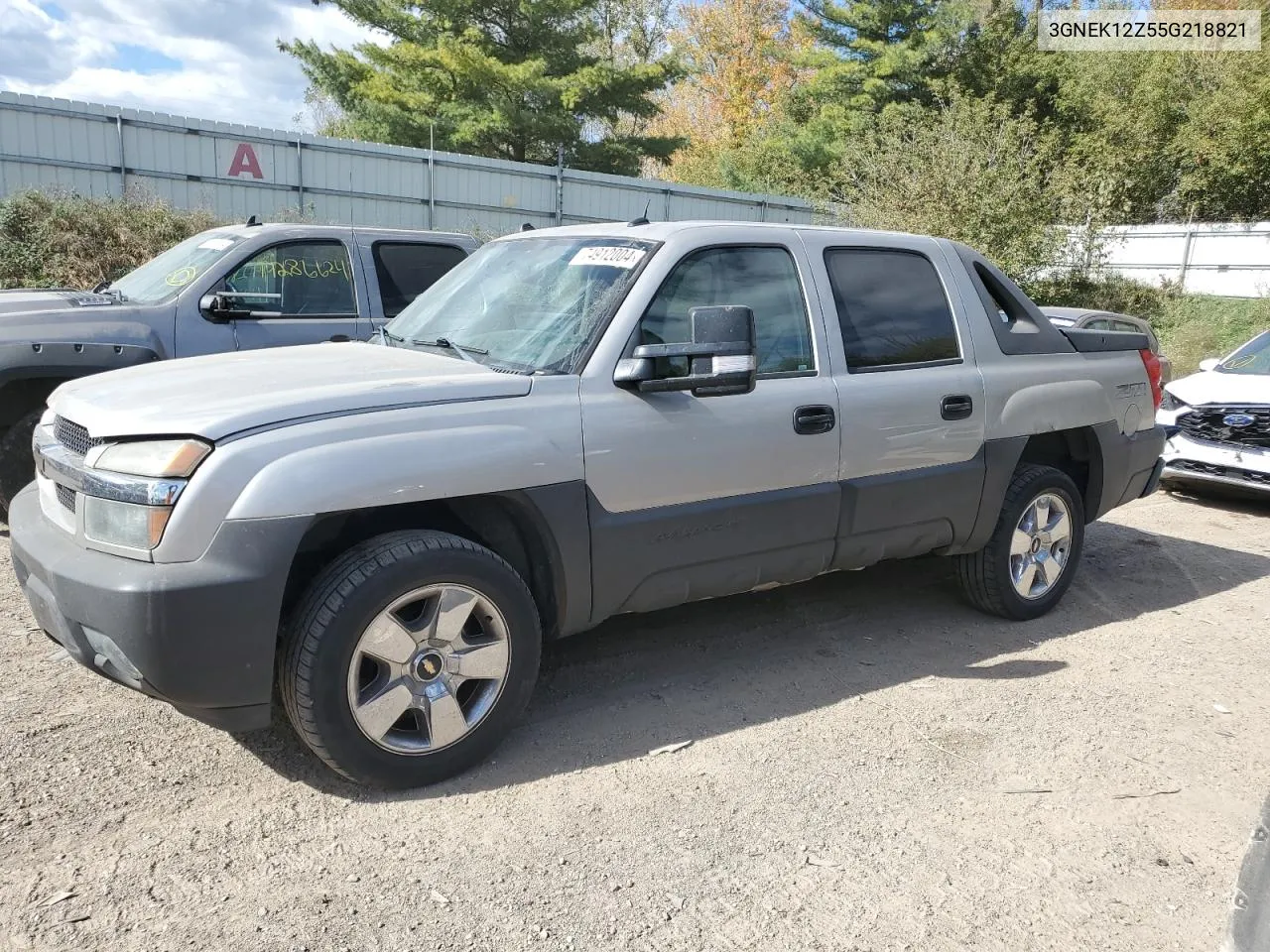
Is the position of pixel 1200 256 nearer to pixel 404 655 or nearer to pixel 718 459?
pixel 718 459

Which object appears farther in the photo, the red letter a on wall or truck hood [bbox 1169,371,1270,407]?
the red letter a on wall

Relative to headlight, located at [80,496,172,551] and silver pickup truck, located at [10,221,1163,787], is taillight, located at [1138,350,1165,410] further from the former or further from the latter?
headlight, located at [80,496,172,551]

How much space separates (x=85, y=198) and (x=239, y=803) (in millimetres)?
13857

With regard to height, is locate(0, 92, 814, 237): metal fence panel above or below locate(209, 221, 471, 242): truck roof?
above

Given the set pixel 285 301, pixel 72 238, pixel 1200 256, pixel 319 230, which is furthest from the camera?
pixel 1200 256

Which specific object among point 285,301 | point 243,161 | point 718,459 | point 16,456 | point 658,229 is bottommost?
point 16,456

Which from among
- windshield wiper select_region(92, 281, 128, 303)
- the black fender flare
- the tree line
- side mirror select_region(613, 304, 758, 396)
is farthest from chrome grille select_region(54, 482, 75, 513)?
the tree line

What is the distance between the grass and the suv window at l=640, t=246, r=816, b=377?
639 inches

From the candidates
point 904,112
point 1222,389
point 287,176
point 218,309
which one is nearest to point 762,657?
point 218,309

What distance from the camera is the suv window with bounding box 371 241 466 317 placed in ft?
22.7

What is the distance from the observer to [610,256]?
3875 mm

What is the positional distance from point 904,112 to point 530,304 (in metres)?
24.7

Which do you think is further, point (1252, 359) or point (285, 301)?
point (1252, 359)

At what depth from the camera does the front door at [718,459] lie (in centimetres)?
355
